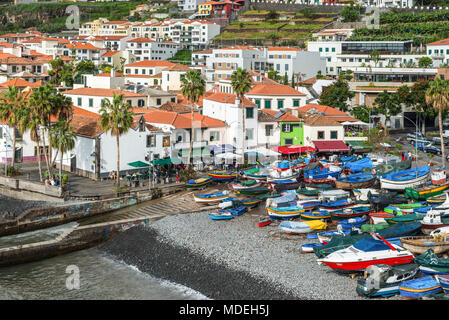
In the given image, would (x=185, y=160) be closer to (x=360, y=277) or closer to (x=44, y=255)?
(x=44, y=255)

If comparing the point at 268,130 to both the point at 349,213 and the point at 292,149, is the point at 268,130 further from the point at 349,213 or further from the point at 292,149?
the point at 349,213

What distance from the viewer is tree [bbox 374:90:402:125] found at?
9219cm

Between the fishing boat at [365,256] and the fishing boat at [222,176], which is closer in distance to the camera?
the fishing boat at [365,256]

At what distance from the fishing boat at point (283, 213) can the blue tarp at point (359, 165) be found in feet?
54.5

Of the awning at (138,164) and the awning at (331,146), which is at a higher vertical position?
the awning at (331,146)

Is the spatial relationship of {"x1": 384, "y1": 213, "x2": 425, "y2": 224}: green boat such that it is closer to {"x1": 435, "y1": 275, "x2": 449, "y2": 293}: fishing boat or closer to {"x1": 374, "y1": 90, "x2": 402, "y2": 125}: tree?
{"x1": 435, "y1": 275, "x2": 449, "y2": 293}: fishing boat

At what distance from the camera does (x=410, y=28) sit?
13750 cm

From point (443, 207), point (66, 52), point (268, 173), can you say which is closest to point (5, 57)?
point (66, 52)

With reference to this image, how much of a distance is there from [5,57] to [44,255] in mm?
91559

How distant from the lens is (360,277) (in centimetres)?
3847

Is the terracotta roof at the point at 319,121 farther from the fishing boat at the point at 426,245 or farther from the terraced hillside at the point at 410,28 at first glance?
the terraced hillside at the point at 410,28

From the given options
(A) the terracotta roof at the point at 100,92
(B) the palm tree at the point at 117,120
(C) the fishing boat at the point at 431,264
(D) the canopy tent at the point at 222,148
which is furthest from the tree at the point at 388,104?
(C) the fishing boat at the point at 431,264

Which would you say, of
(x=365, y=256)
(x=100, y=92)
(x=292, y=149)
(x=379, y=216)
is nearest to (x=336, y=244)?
(x=365, y=256)

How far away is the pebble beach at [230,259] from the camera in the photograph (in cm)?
3806
